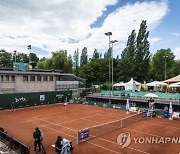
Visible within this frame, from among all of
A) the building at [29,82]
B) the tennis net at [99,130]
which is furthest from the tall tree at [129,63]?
the tennis net at [99,130]

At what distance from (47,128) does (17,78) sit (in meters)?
20.8

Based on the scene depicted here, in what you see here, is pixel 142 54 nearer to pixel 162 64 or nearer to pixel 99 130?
pixel 162 64

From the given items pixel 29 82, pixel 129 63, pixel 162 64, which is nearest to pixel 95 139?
pixel 29 82

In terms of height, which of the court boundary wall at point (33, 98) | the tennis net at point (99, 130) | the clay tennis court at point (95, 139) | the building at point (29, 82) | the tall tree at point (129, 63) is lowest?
the clay tennis court at point (95, 139)

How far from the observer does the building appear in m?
38.3

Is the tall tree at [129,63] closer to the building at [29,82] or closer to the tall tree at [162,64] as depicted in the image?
the tall tree at [162,64]

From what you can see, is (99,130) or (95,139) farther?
(99,130)

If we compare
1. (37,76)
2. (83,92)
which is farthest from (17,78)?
(83,92)

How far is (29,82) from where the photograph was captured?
42.1 metres

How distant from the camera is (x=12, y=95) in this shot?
3562 centimetres

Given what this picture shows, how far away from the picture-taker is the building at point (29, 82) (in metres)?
38.3

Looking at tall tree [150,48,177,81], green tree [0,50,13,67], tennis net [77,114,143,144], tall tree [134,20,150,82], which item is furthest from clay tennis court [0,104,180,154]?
green tree [0,50,13,67]

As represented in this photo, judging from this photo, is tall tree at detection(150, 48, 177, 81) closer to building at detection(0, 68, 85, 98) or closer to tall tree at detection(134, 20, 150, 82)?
tall tree at detection(134, 20, 150, 82)

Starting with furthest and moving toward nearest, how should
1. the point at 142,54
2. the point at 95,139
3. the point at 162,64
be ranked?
the point at 162,64
the point at 142,54
the point at 95,139
